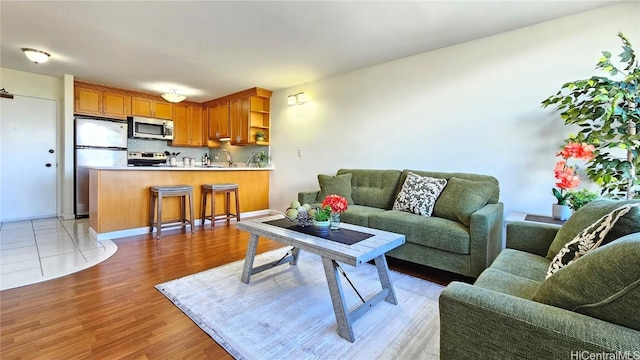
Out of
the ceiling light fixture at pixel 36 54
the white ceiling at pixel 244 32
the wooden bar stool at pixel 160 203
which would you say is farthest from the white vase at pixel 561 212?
the ceiling light fixture at pixel 36 54

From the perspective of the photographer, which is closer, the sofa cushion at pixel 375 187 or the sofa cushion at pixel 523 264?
the sofa cushion at pixel 523 264

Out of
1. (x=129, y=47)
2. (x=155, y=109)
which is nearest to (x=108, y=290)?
(x=129, y=47)

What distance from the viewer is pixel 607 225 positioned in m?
1.21

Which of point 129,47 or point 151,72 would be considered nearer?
point 129,47

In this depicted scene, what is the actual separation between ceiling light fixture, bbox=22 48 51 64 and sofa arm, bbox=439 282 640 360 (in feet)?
16.4

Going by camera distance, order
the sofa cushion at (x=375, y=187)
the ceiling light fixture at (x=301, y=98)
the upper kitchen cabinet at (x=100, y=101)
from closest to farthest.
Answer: the sofa cushion at (x=375, y=187), the ceiling light fixture at (x=301, y=98), the upper kitchen cabinet at (x=100, y=101)

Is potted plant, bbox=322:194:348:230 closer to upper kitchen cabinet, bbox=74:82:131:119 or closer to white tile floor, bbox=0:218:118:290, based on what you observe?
white tile floor, bbox=0:218:118:290

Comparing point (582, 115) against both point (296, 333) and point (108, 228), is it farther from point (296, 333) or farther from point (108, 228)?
point (108, 228)

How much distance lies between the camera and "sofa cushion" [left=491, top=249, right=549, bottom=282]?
1493 millimetres

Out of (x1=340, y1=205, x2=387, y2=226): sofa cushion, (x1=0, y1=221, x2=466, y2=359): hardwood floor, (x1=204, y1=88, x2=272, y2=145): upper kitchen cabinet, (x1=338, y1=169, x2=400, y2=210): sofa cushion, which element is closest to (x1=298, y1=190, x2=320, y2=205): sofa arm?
(x1=338, y1=169, x2=400, y2=210): sofa cushion

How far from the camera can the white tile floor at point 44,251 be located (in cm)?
242

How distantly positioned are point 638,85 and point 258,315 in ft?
10.1

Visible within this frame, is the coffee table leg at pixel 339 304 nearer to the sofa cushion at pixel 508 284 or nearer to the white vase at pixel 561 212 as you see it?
the sofa cushion at pixel 508 284

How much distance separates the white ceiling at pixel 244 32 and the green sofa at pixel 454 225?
1491 millimetres
